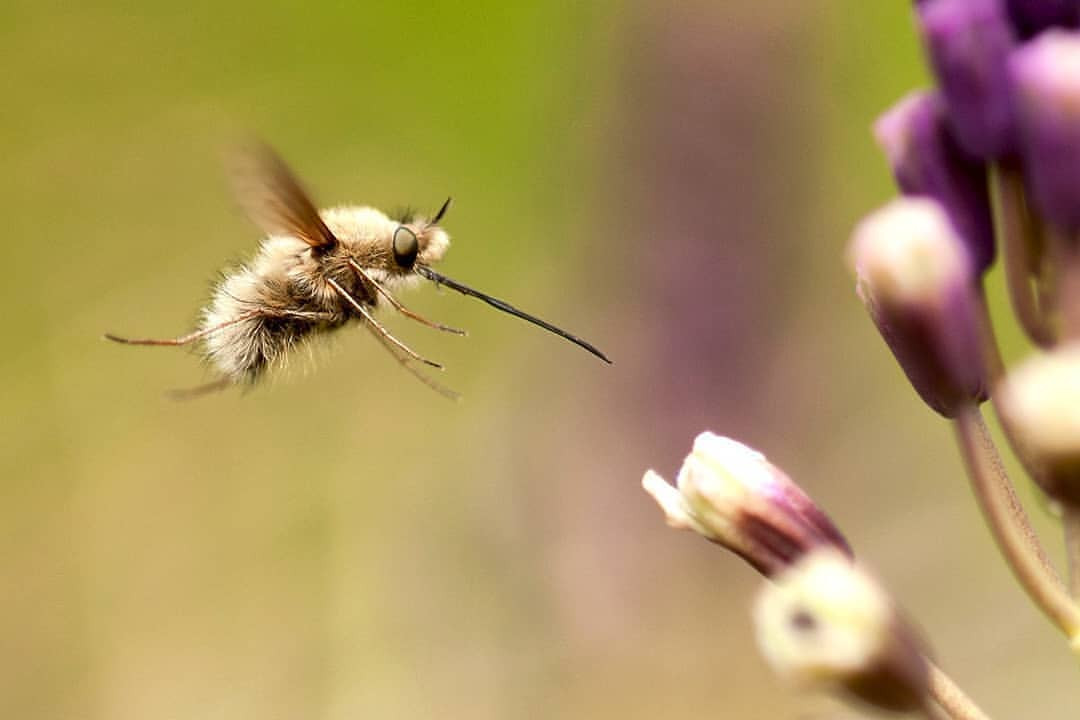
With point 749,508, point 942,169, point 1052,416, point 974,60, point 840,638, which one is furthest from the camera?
point 749,508

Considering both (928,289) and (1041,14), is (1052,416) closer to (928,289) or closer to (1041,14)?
(928,289)

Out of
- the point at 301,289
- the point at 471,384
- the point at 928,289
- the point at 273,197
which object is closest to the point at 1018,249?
the point at 928,289

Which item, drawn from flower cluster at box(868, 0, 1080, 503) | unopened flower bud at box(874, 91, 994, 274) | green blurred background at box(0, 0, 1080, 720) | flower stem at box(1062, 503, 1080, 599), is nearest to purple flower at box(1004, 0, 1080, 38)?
flower cluster at box(868, 0, 1080, 503)

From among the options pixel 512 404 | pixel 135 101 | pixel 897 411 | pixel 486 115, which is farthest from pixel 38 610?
pixel 897 411

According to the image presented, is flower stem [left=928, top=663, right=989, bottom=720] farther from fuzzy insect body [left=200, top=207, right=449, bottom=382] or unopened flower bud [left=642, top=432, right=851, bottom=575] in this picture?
fuzzy insect body [left=200, top=207, right=449, bottom=382]

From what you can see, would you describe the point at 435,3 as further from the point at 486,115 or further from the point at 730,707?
the point at 730,707

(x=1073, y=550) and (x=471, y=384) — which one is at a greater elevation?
(x=471, y=384)
